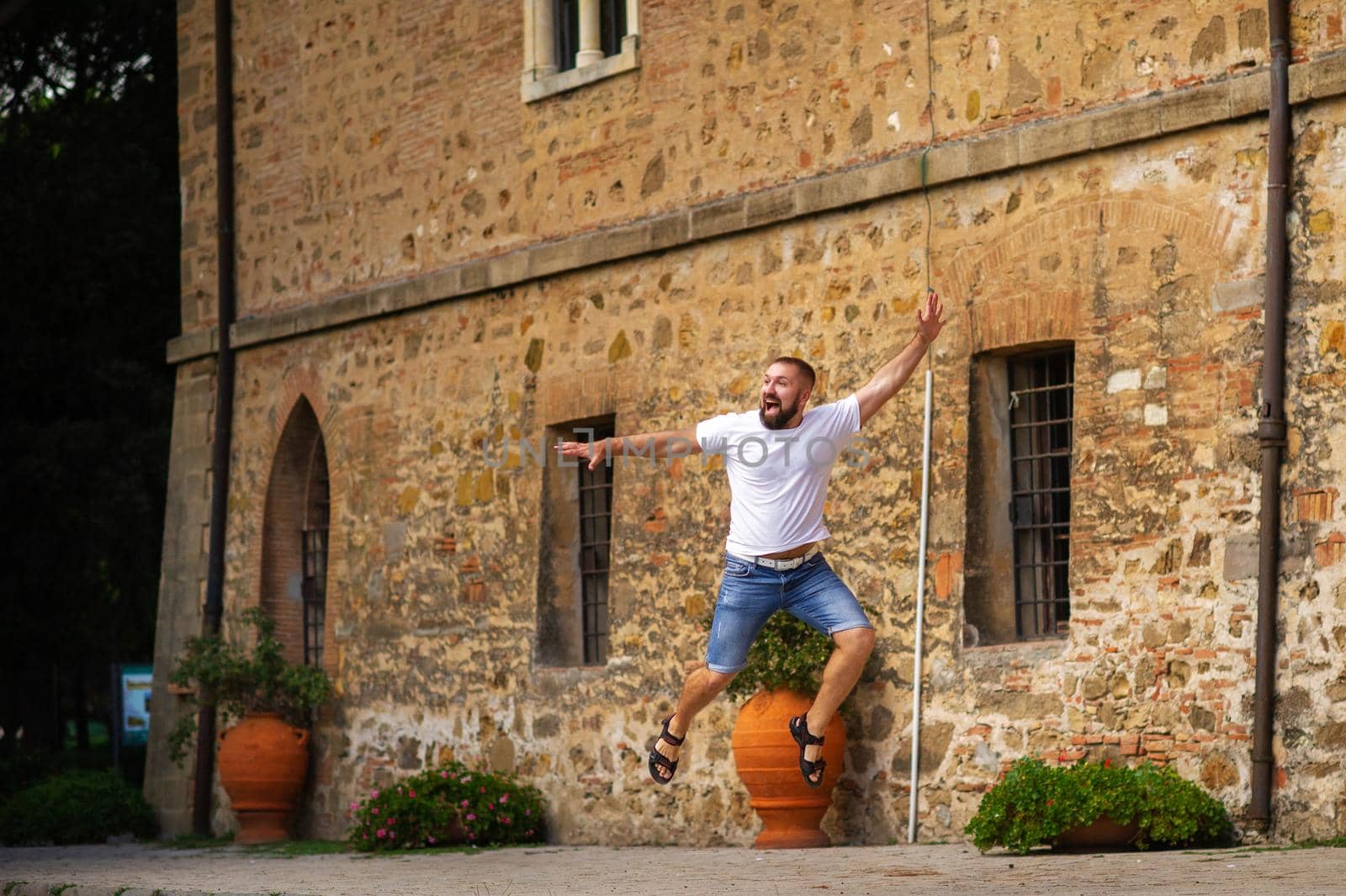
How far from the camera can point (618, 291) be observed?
14.6 meters

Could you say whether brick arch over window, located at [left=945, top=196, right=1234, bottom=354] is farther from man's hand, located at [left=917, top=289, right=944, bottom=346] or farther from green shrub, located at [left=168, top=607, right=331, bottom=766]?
green shrub, located at [left=168, top=607, right=331, bottom=766]

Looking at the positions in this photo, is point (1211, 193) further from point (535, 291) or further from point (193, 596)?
point (193, 596)

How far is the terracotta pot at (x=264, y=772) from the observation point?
54.3ft

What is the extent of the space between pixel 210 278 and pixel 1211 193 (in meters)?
9.96

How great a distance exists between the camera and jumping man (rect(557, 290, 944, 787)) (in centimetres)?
930

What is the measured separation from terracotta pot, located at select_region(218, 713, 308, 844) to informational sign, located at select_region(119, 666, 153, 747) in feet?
20.1

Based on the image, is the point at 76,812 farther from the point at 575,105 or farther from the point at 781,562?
the point at 781,562

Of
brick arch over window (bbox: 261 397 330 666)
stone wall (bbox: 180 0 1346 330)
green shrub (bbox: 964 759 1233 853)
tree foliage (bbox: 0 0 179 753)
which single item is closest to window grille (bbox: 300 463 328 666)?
brick arch over window (bbox: 261 397 330 666)

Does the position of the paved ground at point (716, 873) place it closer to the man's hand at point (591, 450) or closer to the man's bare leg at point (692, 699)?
the man's bare leg at point (692, 699)

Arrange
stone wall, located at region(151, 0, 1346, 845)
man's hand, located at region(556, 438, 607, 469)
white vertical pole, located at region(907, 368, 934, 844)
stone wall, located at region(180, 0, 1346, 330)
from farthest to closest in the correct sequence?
white vertical pole, located at region(907, 368, 934, 844) → stone wall, located at region(180, 0, 1346, 330) → stone wall, located at region(151, 0, 1346, 845) → man's hand, located at region(556, 438, 607, 469)

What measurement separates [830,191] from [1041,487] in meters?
2.31

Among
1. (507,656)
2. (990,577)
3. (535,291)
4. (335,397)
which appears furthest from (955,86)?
(335,397)

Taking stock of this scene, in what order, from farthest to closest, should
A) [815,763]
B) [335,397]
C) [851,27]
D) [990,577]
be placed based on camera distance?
[335,397] < [851,27] < [990,577] < [815,763]

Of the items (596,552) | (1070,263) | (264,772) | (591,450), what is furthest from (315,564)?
(591,450)
